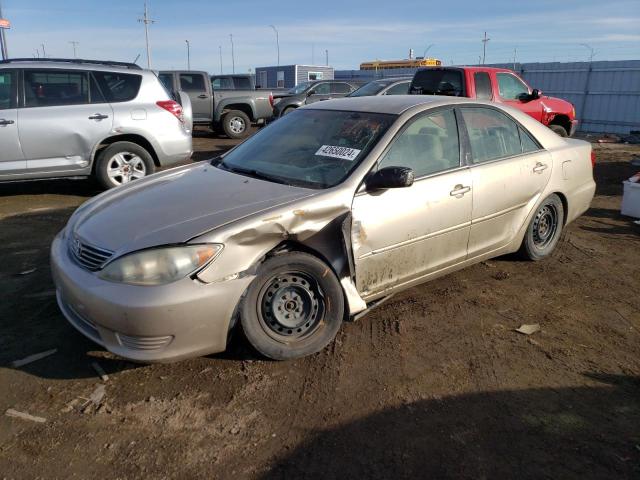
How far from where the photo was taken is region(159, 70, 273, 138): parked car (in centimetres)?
1469

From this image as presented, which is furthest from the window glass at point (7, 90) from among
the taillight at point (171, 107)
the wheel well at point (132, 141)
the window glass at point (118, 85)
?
the taillight at point (171, 107)

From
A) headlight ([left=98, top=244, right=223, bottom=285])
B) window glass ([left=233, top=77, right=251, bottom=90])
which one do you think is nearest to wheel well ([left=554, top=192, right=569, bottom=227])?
headlight ([left=98, top=244, right=223, bottom=285])

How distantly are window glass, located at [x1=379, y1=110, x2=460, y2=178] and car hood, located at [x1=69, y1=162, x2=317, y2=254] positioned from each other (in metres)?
0.74

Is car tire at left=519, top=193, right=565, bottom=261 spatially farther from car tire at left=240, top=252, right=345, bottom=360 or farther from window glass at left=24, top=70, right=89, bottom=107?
window glass at left=24, top=70, right=89, bottom=107

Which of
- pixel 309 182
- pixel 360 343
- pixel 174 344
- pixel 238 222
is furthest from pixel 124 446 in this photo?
pixel 309 182

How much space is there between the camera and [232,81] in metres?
16.3

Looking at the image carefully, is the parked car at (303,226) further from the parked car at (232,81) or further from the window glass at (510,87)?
the parked car at (232,81)

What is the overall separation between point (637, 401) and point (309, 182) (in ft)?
7.43

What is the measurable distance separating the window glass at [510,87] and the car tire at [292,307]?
27.1 ft

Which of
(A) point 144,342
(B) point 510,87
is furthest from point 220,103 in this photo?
(A) point 144,342

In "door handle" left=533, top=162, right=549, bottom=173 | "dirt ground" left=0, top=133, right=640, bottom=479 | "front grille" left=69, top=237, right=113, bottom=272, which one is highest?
"door handle" left=533, top=162, right=549, bottom=173

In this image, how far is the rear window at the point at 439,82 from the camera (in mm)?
9906

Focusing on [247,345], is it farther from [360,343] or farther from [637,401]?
[637,401]

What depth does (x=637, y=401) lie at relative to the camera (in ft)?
9.28
